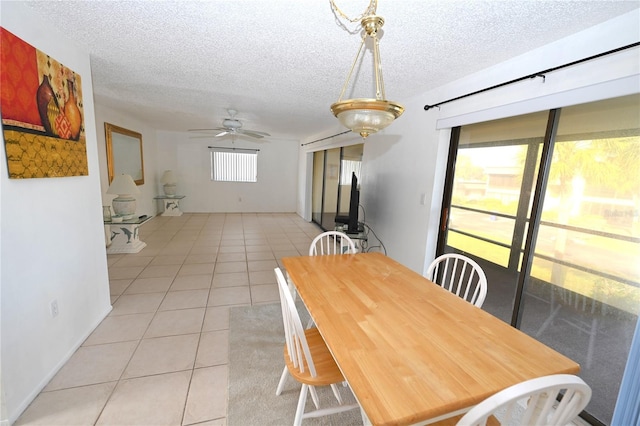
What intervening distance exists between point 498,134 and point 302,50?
1738 millimetres

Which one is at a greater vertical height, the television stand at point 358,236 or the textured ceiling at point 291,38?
the textured ceiling at point 291,38

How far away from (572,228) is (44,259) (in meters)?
3.29

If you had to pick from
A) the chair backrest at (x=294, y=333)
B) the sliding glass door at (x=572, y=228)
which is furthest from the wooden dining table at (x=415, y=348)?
the sliding glass door at (x=572, y=228)

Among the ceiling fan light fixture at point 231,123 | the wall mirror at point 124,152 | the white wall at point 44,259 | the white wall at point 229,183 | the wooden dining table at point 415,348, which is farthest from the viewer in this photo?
the white wall at point 229,183

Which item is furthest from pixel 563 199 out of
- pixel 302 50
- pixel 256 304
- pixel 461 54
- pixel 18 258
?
pixel 18 258

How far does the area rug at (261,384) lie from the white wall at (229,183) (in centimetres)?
565

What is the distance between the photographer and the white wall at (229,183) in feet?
23.0

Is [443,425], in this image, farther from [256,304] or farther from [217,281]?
[217,281]

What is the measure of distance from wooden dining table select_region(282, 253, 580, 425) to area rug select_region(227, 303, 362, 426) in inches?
27.3

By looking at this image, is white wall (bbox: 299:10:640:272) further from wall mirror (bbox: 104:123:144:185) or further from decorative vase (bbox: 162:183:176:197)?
decorative vase (bbox: 162:183:176:197)

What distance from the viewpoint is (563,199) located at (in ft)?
5.59

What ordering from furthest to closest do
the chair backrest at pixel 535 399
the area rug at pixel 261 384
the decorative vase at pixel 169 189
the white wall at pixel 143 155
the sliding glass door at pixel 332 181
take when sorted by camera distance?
the decorative vase at pixel 169 189, the sliding glass door at pixel 332 181, the white wall at pixel 143 155, the area rug at pixel 261 384, the chair backrest at pixel 535 399

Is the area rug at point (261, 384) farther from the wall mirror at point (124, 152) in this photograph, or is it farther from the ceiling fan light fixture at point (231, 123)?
the wall mirror at point (124, 152)

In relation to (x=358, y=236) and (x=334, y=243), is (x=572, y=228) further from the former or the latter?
(x=358, y=236)
